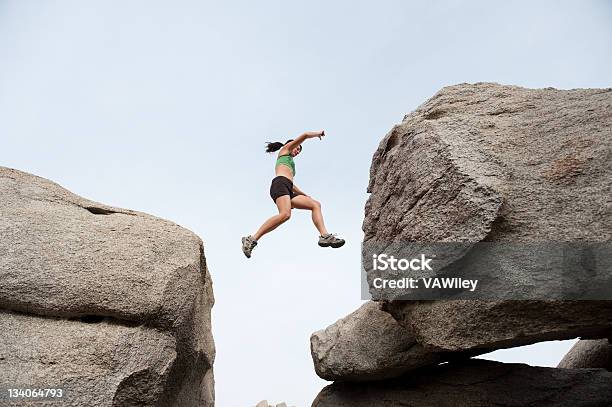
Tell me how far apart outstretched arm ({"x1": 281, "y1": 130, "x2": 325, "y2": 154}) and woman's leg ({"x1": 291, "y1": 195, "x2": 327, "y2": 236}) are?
1.04m

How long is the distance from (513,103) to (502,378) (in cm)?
440

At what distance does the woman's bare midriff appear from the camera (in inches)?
448

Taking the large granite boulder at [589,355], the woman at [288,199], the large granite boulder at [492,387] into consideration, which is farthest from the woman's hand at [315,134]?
the large granite boulder at [589,355]

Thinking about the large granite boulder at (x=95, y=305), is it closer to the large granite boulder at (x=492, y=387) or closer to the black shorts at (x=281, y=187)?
the black shorts at (x=281, y=187)

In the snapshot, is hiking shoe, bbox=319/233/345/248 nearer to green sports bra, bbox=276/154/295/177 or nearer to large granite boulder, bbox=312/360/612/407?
green sports bra, bbox=276/154/295/177

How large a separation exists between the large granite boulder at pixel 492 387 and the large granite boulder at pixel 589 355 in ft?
5.86

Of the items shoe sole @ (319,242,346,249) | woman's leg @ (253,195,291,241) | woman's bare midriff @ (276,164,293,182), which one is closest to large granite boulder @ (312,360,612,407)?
shoe sole @ (319,242,346,249)

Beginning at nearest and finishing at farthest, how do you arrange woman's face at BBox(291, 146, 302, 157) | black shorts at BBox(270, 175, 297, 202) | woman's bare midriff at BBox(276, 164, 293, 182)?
black shorts at BBox(270, 175, 297, 202), woman's bare midriff at BBox(276, 164, 293, 182), woman's face at BBox(291, 146, 302, 157)

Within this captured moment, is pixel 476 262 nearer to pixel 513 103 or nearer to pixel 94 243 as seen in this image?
pixel 513 103

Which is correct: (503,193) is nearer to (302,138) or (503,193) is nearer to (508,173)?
(508,173)

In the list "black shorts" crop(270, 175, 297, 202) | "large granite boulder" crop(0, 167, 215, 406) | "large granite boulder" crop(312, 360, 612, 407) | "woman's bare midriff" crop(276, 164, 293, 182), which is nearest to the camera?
"large granite boulder" crop(0, 167, 215, 406)

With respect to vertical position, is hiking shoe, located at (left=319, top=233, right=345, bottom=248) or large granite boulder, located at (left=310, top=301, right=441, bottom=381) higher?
hiking shoe, located at (left=319, top=233, right=345, bottom=248)

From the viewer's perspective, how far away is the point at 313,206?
36.3 ft

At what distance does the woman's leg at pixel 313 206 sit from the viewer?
1086 cm
